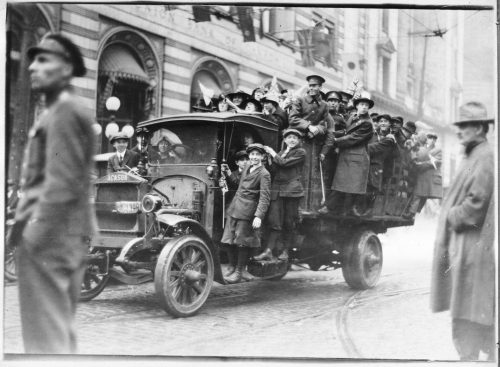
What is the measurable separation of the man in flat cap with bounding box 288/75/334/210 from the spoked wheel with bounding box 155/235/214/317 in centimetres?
161

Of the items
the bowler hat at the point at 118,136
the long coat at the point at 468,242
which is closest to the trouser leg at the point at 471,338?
the long coat at the point at 468,242

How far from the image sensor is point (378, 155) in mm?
7707

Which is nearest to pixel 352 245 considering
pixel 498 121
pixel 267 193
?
pixel 267 193

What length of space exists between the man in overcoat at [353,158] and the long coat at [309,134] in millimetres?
190

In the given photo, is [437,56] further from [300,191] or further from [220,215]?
[220,215]

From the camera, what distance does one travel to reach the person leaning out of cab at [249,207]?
6379 mm

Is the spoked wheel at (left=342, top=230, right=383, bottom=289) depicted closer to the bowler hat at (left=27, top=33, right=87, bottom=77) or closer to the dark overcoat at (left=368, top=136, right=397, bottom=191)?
the dark overcoat at (left=368, top=136, right=397, bottom=191)

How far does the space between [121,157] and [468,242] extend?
457 centimetres

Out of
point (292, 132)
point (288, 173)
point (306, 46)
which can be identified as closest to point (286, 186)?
point (288, 173)

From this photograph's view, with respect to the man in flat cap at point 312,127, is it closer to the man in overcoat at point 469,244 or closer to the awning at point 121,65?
the man in overcoat at point 469,244

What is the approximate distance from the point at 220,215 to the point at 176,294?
1.12 meters

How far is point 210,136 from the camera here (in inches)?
260

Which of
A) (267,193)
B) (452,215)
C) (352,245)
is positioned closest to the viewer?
(452,215)

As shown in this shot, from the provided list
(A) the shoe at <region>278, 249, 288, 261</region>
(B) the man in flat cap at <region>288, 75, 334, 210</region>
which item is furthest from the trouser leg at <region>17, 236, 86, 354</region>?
(B) the man in flat cap at <region>288, 75, 334, 210</region>
